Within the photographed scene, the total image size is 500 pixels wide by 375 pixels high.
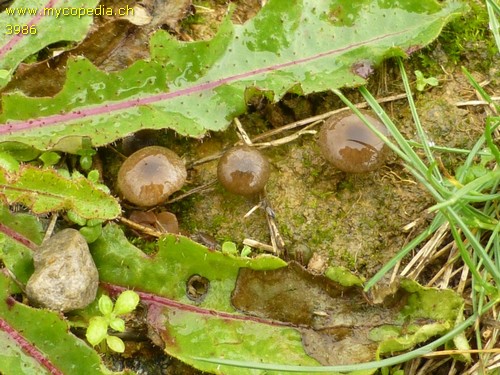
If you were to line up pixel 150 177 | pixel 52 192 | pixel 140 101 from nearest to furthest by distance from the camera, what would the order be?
pixel 52 192 → pixel 150 177 → pixel 140 101

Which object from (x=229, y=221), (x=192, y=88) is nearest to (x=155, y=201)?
(x=229, y=221)

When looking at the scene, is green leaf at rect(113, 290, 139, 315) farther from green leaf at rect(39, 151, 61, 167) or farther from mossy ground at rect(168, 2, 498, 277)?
green leaf at rect(39, 151, 61, 167)

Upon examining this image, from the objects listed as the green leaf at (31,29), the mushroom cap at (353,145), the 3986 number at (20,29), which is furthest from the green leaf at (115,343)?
the 3986 number at (20,29)

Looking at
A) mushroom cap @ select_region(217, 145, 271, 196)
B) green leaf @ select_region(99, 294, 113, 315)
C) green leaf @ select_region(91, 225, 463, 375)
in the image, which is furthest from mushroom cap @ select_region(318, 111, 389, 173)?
green leaf @ select_region(99, 294, 113, 315)

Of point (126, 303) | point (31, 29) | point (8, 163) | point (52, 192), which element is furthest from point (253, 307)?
point (31, 29)

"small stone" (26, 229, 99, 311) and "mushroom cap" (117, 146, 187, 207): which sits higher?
"mushroom cap" (117, 146, 187, 207)

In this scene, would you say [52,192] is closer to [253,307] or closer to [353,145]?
[253,307]
